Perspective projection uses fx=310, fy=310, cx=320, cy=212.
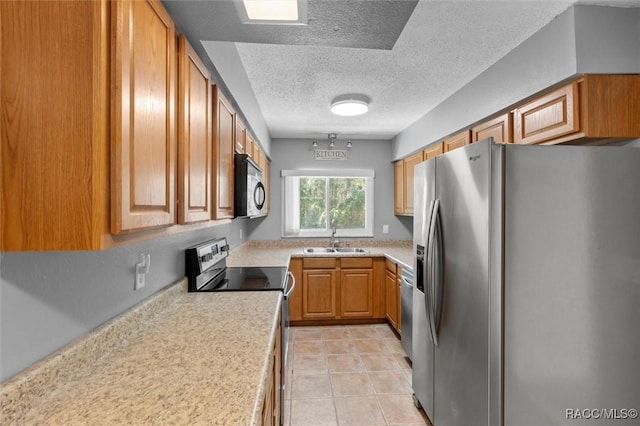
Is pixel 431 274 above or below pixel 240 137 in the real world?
below

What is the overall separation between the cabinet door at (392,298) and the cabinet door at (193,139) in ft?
8.27

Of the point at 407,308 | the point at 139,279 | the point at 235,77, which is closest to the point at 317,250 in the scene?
the point at 407,308

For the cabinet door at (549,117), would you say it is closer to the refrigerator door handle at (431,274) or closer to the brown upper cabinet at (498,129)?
the brown upper cabinet at (498,129)

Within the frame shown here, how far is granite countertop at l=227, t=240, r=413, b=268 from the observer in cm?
307

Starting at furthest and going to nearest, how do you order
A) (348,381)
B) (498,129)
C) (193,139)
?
(348,381)
(498,129)
(193,139)

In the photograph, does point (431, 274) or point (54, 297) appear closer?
point (54, 297)

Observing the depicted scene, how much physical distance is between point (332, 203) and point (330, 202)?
3cm

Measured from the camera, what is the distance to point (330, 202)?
14.9 ft

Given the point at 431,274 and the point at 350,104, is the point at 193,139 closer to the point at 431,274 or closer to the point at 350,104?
the point at 431,274

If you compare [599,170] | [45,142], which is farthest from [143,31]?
[599,170]

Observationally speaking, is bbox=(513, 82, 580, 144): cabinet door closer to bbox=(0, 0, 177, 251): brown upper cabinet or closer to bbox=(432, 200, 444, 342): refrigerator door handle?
bbox=(432, 200, 444, 342): refrigerator door handle

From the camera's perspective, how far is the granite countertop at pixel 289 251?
3.07 m

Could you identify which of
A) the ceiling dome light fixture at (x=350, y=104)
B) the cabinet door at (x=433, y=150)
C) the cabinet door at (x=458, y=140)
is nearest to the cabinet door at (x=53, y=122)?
the ceiling dome light fixture at (x=350, y=104)

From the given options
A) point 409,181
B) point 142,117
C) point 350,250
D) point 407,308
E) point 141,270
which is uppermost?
point 409,181
